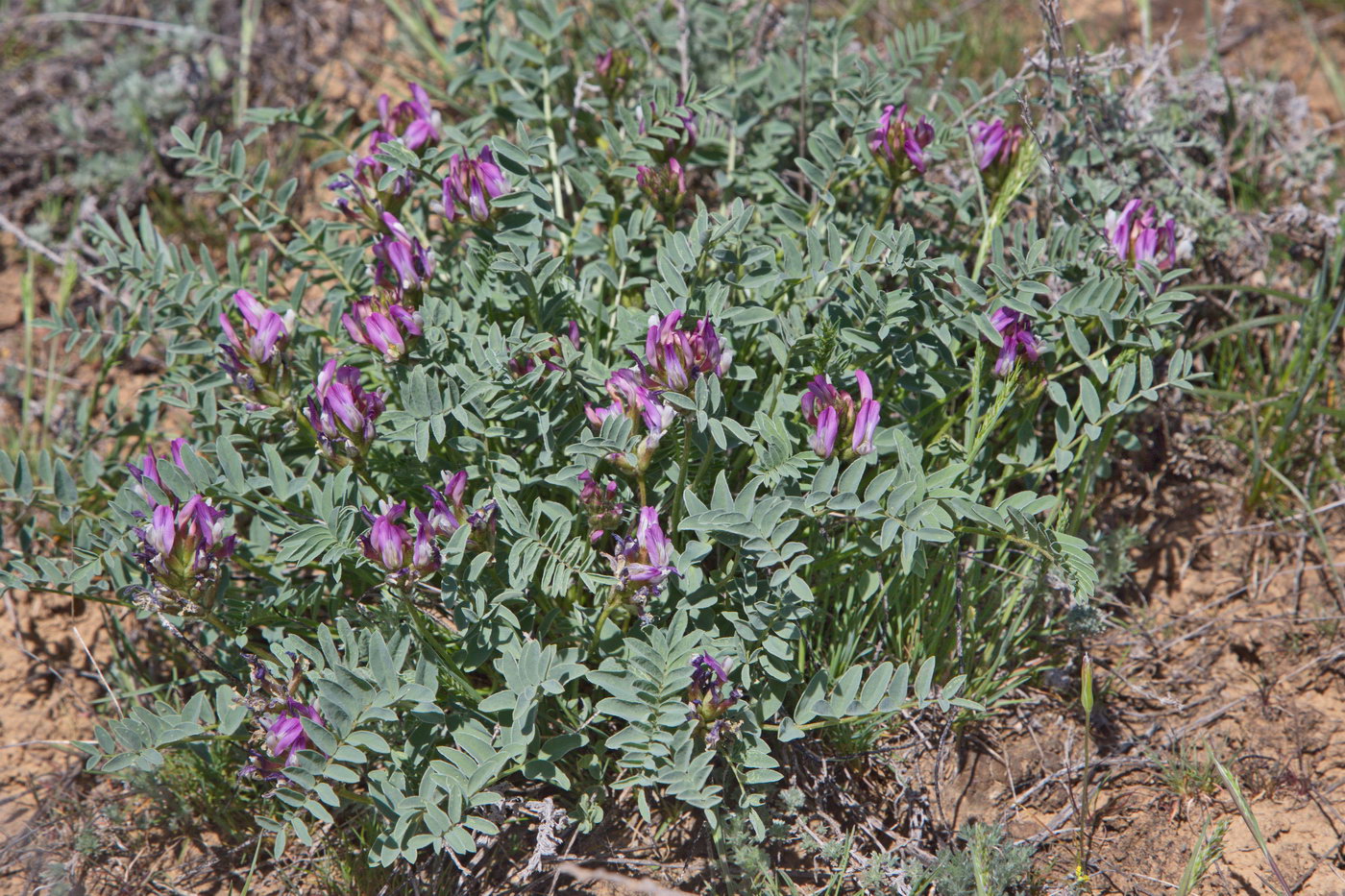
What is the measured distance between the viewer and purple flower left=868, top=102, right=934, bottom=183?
2.79m

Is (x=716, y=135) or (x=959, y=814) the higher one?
(x=716, y=135)

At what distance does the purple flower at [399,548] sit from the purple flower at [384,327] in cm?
46

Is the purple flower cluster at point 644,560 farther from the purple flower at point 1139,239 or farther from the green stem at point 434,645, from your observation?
the purple flower at point 1139,239

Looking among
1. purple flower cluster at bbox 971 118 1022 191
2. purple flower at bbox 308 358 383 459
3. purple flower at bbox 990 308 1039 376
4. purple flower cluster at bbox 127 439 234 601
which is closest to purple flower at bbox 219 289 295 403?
purple flower at bbox 308 358 383 459

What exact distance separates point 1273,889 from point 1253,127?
8.60ft

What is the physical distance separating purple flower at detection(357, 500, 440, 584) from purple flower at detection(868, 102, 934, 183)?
60.2 inches

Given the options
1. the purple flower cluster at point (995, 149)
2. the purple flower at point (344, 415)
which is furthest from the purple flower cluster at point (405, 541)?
the purple flower cluster at point (995, 149)

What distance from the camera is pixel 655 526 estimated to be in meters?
2.36

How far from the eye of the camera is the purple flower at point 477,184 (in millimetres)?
2666

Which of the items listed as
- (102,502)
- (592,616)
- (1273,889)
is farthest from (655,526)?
(102,502)

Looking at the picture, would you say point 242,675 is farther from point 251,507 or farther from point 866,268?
point 866,268

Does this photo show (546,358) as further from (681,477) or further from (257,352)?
(257,352)

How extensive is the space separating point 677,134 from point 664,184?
0.45 feet

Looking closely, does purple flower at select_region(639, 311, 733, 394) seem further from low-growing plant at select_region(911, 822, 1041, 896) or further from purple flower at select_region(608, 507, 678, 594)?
low-growing plant at select_region(911, 822, 1041, 896)
